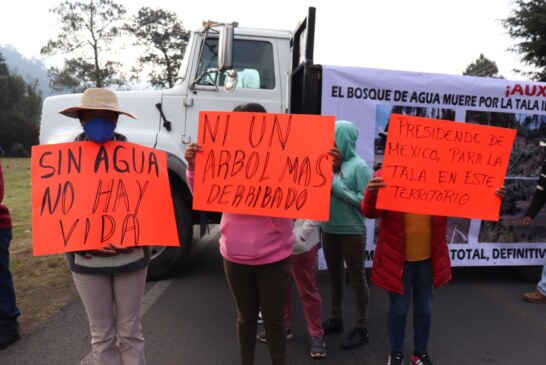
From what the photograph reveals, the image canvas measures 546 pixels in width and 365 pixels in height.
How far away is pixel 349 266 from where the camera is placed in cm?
316

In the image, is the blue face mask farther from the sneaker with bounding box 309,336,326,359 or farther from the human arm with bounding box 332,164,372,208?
the sneaker with bounding box 309,336,326,359

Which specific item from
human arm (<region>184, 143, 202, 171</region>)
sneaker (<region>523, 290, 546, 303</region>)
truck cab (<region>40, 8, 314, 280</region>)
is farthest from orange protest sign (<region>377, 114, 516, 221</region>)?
sneaker (<region>523, 290, 546, 303</region>)

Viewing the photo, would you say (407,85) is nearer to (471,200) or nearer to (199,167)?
(471,200)

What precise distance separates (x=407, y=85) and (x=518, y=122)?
4.63ft

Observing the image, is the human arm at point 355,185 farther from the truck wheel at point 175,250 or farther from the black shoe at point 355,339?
the truck wheel at point 175,250

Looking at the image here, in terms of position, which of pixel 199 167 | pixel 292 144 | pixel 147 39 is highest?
pixel 147 39

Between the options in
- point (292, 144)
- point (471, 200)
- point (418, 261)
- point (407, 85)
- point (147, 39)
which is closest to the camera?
point (292, 144)

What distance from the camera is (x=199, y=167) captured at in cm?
225

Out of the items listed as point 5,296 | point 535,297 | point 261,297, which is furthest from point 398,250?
point 5,296

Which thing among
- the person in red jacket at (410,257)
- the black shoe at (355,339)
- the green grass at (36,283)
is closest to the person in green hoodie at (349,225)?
the black shoe at (355,339)

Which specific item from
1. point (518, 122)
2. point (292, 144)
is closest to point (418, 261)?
point (292, 144)

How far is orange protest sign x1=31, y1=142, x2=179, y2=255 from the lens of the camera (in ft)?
6.72

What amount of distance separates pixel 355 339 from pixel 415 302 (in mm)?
682

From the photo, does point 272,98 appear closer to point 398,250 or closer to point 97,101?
point 398,250
